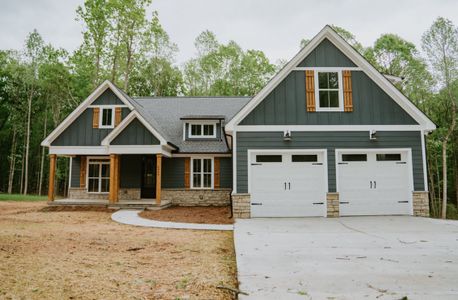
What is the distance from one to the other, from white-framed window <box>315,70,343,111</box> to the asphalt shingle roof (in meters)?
5.72

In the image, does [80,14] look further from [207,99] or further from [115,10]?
[207,99]

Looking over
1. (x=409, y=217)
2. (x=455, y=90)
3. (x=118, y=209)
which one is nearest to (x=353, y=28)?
(x=455, y=90)

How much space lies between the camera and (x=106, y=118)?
15188 mm

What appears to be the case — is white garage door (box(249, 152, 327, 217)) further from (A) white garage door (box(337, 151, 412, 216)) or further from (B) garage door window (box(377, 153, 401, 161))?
(B) garage door window (box(377, 153, 401, 161))

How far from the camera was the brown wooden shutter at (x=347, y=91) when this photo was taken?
35.7 feet

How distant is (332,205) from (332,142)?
2228mm

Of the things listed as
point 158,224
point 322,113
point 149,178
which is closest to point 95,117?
point 149,178

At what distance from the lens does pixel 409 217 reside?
10211 mm

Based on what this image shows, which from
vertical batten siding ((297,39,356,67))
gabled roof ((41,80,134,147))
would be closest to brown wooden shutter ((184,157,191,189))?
gabled roof ((41,80,134,147))

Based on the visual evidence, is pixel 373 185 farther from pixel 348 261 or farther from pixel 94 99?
pixel 94 99

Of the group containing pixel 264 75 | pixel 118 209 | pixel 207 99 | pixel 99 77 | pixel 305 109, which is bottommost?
pixel 118 209

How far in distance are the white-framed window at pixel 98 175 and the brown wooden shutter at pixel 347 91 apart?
471 inches

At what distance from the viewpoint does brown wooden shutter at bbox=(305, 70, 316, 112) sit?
10836 mm

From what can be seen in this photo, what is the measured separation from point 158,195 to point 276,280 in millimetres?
9874
